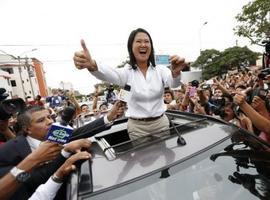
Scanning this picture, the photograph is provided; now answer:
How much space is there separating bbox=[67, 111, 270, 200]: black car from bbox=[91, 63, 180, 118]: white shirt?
16.6 inches

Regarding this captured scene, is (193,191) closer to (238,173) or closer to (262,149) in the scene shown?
(238,173)

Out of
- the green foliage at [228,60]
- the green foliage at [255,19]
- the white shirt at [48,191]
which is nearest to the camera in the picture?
the white shirt at [48,191]

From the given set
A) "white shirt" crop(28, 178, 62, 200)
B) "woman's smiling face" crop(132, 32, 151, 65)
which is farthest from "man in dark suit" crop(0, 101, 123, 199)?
"woman's smiling face" crop(132, 32, 151, 65)

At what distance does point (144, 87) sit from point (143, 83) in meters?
0.04

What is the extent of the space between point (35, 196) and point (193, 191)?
99cm

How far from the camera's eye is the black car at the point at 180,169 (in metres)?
1.33

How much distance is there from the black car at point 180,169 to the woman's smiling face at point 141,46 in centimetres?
76

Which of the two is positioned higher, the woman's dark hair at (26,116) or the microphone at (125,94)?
the microphone at (125,94)

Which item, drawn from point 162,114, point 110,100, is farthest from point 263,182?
point 110,100

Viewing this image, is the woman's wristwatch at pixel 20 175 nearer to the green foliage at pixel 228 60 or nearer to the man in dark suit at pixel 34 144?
the man in dark suit at pixel 34 144

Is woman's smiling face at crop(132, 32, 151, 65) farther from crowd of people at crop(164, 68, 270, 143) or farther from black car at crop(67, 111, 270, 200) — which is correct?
crowd of people at crop(164, 68, 270, 143)

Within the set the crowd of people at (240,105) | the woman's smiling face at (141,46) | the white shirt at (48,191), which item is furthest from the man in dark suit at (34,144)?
the crowd of people at (240,105)

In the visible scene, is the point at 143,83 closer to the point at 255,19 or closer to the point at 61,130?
the point at 61,130

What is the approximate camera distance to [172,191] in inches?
53.2
